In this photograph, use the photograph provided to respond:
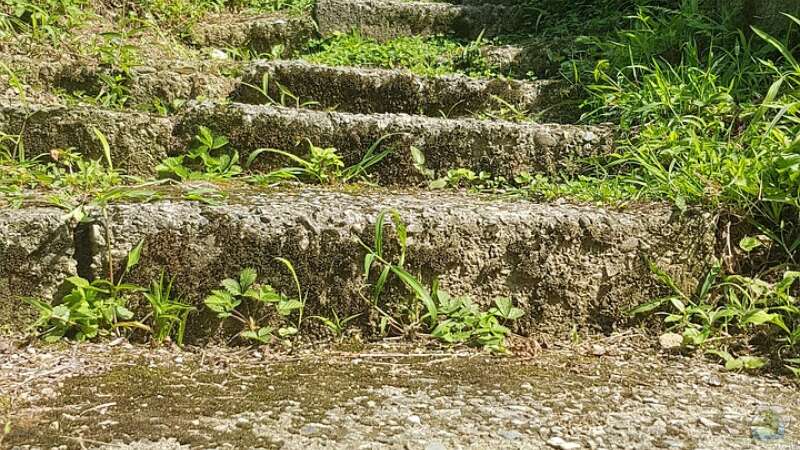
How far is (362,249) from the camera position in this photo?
2.17 metres

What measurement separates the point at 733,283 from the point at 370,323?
1.08 meters

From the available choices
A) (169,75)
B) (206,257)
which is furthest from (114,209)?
(169,75)

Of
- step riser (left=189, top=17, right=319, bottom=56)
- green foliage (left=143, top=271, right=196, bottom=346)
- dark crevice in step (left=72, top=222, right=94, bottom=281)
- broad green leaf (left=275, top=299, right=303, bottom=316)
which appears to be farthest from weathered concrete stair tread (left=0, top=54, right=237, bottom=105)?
broad green leaf (left=275, top=299, right=303, bottom=316)

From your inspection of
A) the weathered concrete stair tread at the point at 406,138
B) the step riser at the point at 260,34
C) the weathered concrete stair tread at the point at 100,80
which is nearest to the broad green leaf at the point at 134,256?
the weathered concrete stair tread at the point at 406,138

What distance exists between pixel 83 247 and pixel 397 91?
4.94 feet

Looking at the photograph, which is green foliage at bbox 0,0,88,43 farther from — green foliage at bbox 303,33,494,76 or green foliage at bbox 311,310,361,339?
green foliage at bbox 311,310,361,339

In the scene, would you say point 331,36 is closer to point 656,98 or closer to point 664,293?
point 656,98

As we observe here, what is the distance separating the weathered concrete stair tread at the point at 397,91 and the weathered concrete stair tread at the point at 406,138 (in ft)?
1.18

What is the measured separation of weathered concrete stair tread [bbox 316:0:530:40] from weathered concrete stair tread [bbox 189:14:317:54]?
13 cm

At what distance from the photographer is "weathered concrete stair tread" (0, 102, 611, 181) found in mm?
2652

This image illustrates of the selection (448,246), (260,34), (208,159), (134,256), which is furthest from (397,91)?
(134,256)

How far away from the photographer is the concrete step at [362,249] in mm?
2068

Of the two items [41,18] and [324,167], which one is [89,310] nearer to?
[324,167]

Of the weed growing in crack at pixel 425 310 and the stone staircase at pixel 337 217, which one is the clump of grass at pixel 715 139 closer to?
the stone staircase at pixel 337 217
